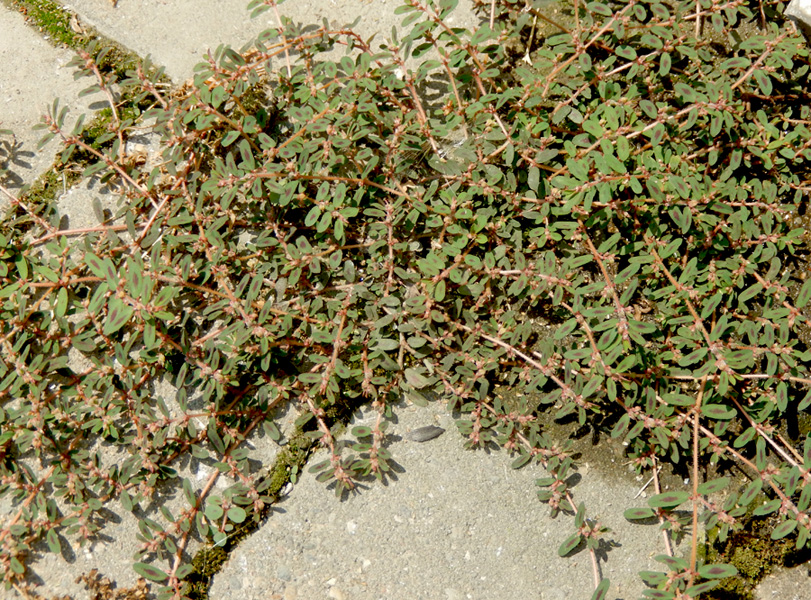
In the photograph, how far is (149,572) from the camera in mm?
2125

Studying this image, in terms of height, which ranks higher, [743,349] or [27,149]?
[27,149]

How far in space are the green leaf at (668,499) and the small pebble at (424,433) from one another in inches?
29.5

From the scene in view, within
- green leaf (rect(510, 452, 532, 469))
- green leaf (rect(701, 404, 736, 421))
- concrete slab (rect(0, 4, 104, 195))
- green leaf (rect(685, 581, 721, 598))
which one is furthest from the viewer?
concrete slab (rect(0, 4, 104, 195))

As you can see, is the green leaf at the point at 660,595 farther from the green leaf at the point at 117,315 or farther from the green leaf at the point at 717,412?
the green leaf at the point at 117,315

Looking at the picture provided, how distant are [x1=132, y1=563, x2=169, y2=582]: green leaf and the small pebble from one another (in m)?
0.97

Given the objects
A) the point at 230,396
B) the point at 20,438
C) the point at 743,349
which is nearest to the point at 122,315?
the point at 230,396

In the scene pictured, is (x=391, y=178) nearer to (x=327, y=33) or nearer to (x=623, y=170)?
(x=327, y=33)

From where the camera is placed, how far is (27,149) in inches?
98.4

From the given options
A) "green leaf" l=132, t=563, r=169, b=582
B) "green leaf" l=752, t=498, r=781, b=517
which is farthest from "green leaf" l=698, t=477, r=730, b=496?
"green leaf" l=132, t=563, r=169, b=582

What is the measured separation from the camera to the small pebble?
2279 mm

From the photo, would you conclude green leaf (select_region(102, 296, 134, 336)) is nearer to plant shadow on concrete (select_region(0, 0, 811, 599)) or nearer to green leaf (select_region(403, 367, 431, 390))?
plant shadow on concrete (select_region(0, 0, 811, 599))

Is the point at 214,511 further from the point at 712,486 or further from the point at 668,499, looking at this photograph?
the point at 712,486

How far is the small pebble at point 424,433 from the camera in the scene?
2.28 m

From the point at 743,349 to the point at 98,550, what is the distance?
7.79ft
